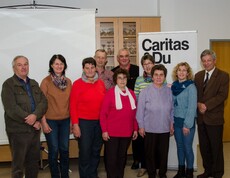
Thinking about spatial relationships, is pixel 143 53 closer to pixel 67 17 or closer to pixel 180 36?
pixel 180 36

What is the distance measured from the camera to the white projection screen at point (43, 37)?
3561mm

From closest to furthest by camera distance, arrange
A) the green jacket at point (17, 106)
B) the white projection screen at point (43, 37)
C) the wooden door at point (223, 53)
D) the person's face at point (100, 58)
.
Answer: the green jacket at point (17, 106), the person's face at point (100, 58), the white projection screen at point (43, 37), the wooden door at point (223, 53)

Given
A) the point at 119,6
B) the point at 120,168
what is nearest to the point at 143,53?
the point at 120,168

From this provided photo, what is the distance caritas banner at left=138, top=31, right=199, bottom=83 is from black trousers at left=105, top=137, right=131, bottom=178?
1040 mm

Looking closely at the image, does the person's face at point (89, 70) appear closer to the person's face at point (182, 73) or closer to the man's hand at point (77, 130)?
the man's hand at point (77, 130)

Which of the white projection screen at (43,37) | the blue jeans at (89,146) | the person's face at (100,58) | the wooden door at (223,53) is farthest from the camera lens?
the wooden door at (223,53)

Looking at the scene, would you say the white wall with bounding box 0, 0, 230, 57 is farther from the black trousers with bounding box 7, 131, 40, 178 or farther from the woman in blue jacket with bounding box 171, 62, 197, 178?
the black trousers with bounding box 7, 131, 40, 178

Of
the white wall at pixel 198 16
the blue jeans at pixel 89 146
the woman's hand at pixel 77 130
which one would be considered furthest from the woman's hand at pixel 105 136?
the white wall at pixel 198 16

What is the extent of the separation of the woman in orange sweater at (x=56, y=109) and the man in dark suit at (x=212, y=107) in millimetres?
1514

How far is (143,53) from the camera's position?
151 inches

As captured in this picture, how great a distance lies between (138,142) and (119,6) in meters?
2.84

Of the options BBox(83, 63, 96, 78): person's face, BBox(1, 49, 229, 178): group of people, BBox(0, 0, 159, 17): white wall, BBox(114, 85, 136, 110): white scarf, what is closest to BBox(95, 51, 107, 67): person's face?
BBox(1, 49, 229, 178): group of people

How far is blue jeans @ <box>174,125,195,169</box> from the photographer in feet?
11.0

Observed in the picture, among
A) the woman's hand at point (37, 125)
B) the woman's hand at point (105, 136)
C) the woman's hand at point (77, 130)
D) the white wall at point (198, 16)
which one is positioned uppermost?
the white wall at point (198, 16)
